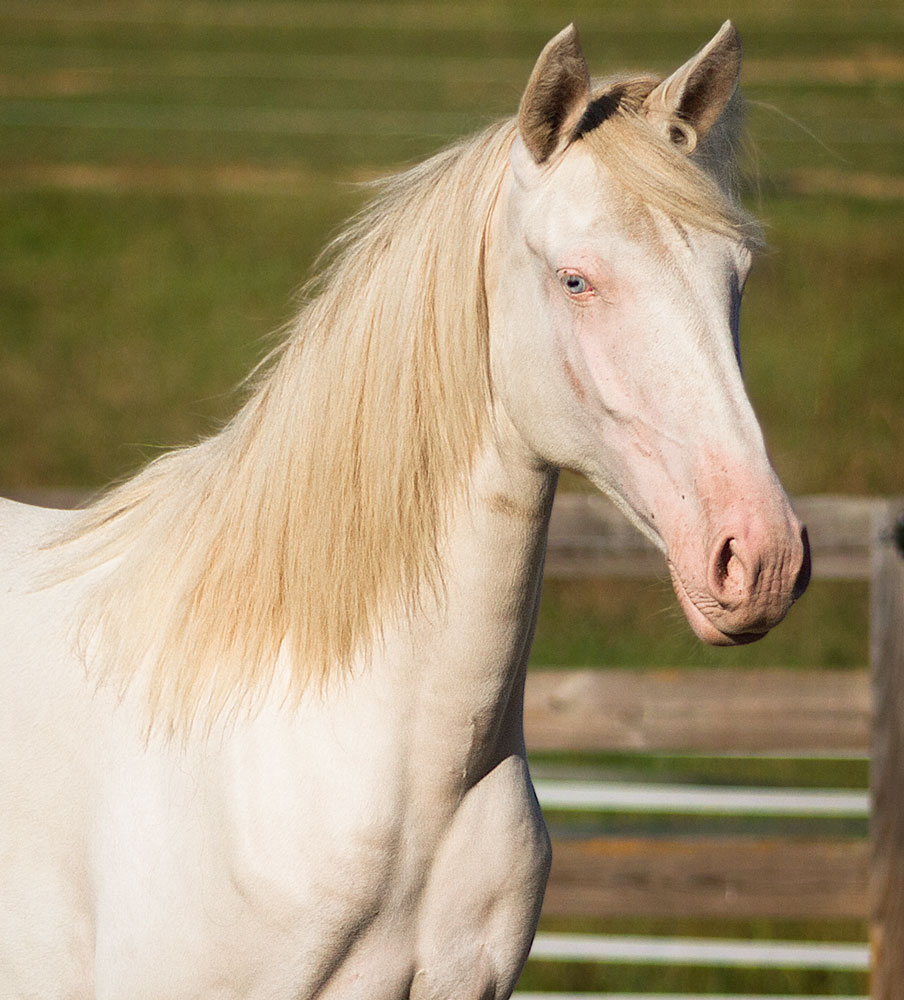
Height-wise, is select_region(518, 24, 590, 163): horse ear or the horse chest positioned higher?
select_region(518, 24, 590, 163): horse ear

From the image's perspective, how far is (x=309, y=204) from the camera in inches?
682

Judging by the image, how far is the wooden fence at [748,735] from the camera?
142 inches

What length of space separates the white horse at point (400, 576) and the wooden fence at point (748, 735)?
6.12ft

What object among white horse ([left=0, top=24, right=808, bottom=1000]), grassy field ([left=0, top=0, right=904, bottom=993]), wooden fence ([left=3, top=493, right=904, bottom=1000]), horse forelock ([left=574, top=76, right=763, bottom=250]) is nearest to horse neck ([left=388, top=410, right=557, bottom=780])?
white horse ([left=0, top=24, right=808, bottom=1000])

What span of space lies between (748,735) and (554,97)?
101 inches

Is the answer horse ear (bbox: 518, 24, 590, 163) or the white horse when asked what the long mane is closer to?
the white horse

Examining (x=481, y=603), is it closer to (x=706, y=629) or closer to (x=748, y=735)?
(x=706, y=629)

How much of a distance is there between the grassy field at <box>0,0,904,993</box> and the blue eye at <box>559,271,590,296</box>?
126 inches

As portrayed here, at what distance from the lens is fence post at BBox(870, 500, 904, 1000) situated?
355cm

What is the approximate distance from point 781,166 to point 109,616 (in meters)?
15.3

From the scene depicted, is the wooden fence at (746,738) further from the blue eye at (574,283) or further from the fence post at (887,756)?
the blue eye at (574,283)

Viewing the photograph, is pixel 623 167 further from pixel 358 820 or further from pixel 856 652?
pixel 856 652

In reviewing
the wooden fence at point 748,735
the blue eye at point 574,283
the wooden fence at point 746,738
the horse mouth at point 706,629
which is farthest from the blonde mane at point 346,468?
the wooden fence at point 748,735

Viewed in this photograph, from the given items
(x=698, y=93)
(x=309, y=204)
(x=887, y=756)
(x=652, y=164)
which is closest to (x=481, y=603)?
(x=652, y=164)
